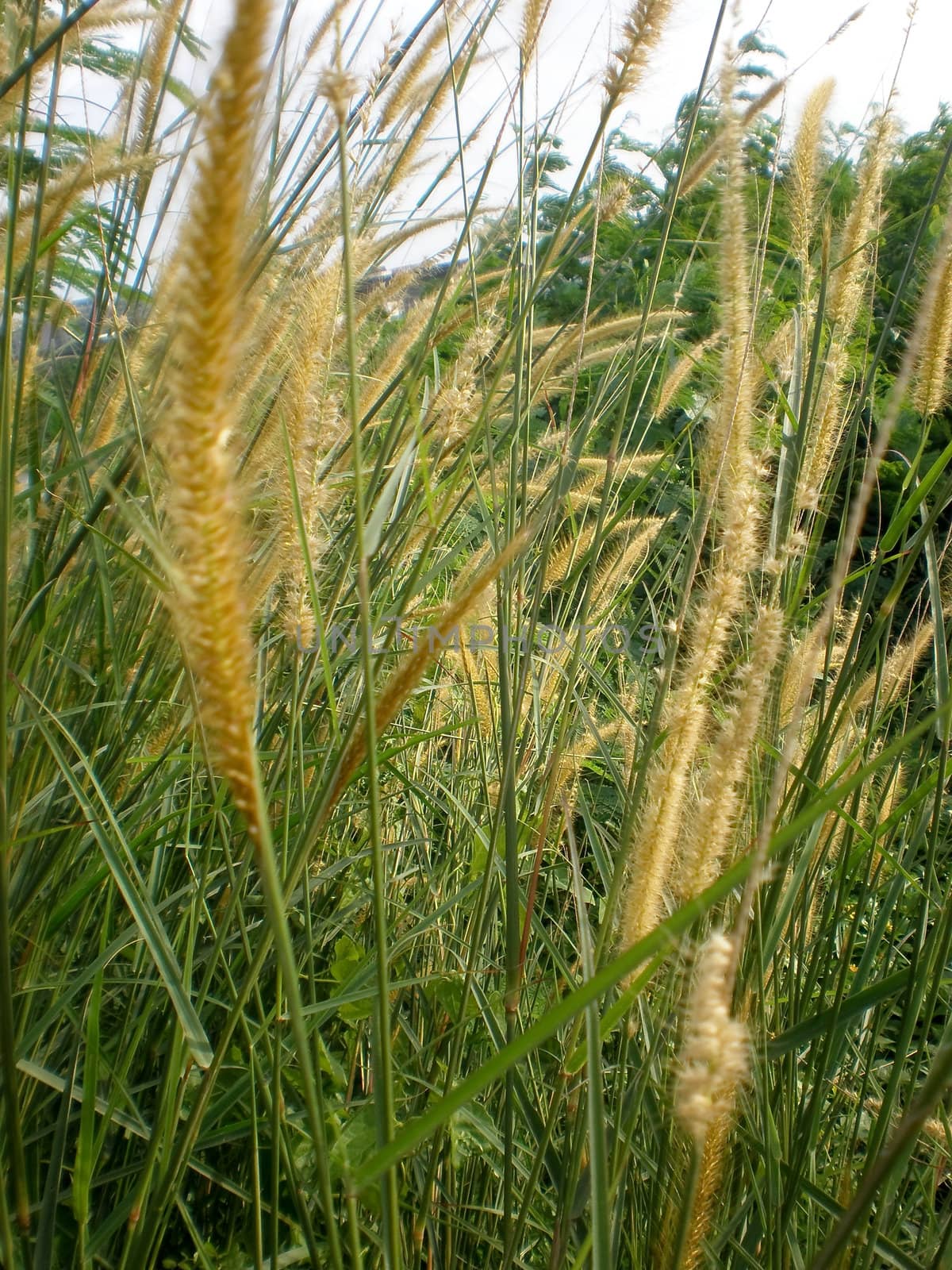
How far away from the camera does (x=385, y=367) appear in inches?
40.6

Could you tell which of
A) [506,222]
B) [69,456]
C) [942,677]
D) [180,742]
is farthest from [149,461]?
[942,677]

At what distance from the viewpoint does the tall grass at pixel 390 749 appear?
40 cm

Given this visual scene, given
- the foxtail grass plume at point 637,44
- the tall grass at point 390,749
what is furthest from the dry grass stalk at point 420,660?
the foxtail grass plume at point 637,44

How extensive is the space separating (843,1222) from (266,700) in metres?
0.77

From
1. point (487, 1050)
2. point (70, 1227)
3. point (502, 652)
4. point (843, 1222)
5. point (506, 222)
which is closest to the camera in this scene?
point (843, 1222)

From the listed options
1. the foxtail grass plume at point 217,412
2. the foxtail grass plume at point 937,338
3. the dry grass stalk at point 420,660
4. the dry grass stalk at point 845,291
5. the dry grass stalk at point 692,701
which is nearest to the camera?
the foxtail grass plume at point 217,412

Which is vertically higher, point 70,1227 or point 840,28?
point 840,28

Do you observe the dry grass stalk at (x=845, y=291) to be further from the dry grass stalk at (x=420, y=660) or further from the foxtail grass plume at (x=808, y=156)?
the dry grass stalk at (x=420, y=660)

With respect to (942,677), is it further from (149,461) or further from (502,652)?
(149,461)

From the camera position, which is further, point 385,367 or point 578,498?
point 578,498

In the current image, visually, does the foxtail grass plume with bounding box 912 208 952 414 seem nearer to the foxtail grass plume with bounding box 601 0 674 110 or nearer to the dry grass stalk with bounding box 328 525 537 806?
the foxtail grass plume with bounding box 601 0 674 110

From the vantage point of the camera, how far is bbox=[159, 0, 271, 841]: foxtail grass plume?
20 cm

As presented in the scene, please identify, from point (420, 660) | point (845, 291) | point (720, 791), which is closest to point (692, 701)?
point (720, 791)

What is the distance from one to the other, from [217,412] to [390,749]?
2.18 ft
